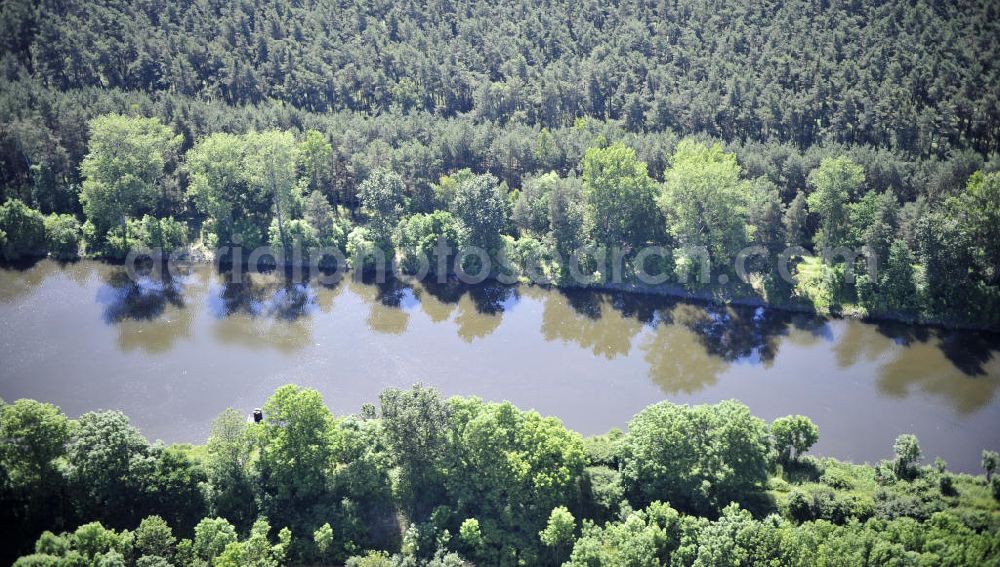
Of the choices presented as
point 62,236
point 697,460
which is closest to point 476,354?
point 697,460

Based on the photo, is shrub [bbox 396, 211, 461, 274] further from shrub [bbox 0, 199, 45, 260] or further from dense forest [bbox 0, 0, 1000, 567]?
shrub [bbox 0, 199, 45, 260]

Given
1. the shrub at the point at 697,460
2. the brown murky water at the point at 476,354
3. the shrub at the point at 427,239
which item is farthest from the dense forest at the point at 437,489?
the shrub at the point at 427,239

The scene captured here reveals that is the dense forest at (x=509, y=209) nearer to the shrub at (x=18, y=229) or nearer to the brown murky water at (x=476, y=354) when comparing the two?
the shrub at (x=18, y=229)

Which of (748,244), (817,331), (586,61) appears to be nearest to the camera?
(817,331)

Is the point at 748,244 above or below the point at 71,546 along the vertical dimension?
above

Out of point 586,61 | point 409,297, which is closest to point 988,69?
point 586,61

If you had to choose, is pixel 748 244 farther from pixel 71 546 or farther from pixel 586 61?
pixel 71 546
